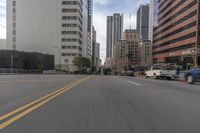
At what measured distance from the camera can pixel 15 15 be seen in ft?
341

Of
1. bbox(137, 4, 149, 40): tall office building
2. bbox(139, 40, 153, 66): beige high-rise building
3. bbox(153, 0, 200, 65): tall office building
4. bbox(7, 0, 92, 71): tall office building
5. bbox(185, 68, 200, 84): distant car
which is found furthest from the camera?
bbox(137, 4, 149, 40): tall office building

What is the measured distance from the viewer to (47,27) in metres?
101

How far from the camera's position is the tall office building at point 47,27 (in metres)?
96.6

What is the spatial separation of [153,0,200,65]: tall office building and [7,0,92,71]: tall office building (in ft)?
130

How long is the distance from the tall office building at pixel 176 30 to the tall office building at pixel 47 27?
39625mm

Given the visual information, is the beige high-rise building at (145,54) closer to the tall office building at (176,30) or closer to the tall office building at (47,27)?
the tall office building at (176,30)

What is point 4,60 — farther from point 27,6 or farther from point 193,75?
point 193,75

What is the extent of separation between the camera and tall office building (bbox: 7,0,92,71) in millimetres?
96625

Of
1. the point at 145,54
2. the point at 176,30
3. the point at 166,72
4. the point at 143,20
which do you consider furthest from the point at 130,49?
the point at 166,72

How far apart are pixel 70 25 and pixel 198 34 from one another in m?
57.1

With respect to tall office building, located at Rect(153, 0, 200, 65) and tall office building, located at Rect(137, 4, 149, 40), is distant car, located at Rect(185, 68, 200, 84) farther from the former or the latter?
tall office building, located at Rect(137, 4, 149, 40)

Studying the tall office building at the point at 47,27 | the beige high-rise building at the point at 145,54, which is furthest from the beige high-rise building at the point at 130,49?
the tall office building at the point at 47,27

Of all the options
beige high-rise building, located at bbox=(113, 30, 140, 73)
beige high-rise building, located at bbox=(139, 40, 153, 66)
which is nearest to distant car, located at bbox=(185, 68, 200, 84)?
beige high-rise building, located at bbox=(139, 40, 153, 66)

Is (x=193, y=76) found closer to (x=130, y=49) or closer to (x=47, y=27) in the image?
(x=130, y=49)
